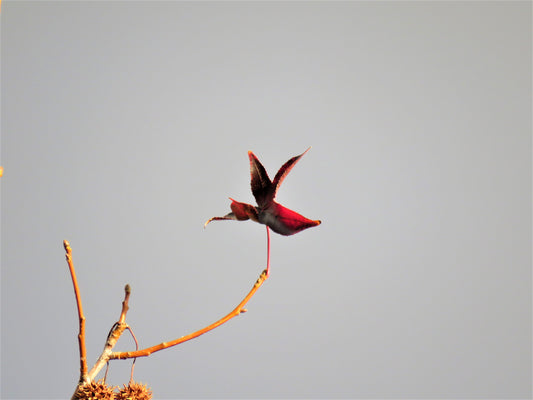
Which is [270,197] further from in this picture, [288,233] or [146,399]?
[146,399]

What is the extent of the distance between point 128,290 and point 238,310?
0.07 m

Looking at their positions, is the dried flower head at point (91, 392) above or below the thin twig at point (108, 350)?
below

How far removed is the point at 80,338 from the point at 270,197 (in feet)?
0.49

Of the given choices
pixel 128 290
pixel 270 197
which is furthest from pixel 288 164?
pixel 128 290

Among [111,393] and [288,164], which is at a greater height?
[288,164]

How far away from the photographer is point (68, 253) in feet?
0.93

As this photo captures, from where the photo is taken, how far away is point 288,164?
12.4 inches

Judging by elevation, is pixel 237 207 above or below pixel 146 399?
above

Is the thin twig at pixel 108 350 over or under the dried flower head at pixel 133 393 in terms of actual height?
over

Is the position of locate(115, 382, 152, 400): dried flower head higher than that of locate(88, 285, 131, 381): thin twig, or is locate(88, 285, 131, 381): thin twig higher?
locate(88, 285, 131, 381): thin twig

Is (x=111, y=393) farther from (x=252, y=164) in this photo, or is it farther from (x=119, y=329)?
(x=252, y=164)

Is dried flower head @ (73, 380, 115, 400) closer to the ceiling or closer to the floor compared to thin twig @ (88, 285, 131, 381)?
closer to the floor

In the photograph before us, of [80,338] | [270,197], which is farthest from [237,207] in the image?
[80,338]

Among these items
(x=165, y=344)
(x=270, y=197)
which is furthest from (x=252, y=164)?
(x=165, y=344)
